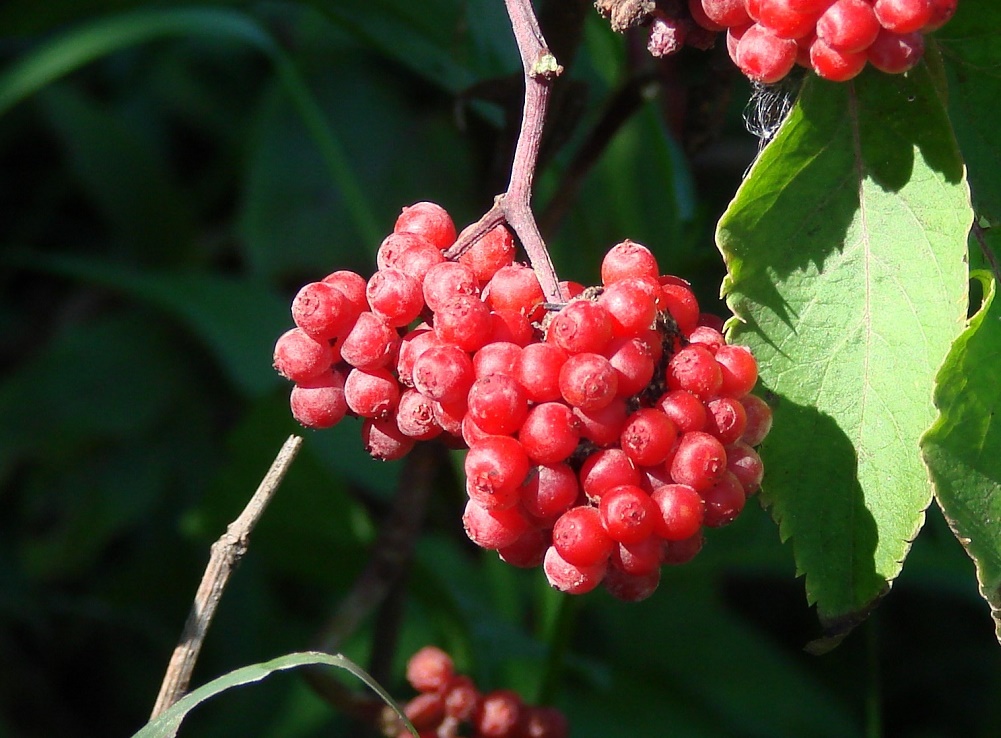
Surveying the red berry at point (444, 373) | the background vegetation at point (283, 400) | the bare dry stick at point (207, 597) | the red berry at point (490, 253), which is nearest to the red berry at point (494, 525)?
the red berry at point (444, 373)

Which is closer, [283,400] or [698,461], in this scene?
[698,461]

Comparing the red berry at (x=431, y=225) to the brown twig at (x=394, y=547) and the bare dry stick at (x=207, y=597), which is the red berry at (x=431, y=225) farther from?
the brown twig at (x=394, y=547)

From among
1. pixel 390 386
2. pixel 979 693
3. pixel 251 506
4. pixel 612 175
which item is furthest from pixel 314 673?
pixel 979 693

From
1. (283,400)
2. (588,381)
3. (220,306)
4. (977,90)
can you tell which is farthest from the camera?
(220,306)

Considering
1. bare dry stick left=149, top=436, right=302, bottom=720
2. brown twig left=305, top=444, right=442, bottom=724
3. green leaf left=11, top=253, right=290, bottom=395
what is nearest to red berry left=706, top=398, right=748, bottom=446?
bare dry stick left=149, top=436, right=302, bottom=720

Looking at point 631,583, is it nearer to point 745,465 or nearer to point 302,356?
point 745,465

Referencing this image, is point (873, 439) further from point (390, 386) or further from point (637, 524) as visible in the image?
point (390, 386)

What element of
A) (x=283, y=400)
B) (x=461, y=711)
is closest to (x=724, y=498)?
(x=461, y=711)
